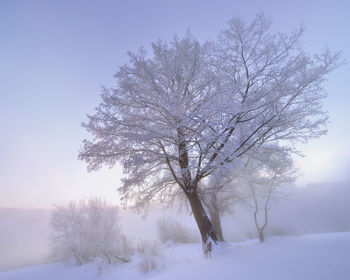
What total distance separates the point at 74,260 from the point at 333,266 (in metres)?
18.6

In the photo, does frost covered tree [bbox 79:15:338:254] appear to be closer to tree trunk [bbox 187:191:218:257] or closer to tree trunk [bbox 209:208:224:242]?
tree trunk [bbox 187:191:218:257]

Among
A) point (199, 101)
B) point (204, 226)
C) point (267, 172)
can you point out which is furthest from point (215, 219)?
point (199, 101)

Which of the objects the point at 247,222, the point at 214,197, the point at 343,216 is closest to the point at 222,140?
the point at 214,197

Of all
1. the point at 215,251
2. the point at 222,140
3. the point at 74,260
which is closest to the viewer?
the point at 222,140

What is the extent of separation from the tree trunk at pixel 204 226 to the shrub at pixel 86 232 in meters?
8.29

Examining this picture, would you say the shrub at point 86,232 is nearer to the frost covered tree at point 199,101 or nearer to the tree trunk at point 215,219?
the tree trunk at point 215,219

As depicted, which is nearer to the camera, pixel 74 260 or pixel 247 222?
pixel 74 260

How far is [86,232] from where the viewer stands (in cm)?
1454

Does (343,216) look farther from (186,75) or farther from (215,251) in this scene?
(186,75)

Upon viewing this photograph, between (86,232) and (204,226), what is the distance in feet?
41.5

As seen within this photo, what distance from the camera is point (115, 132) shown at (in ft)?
19.1

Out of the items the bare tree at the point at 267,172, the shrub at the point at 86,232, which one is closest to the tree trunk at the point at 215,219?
the bare tree at the point at 267,172

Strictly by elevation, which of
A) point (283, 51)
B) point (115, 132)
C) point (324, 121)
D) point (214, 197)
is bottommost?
point (214, 197)

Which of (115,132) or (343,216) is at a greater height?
(115,132)
